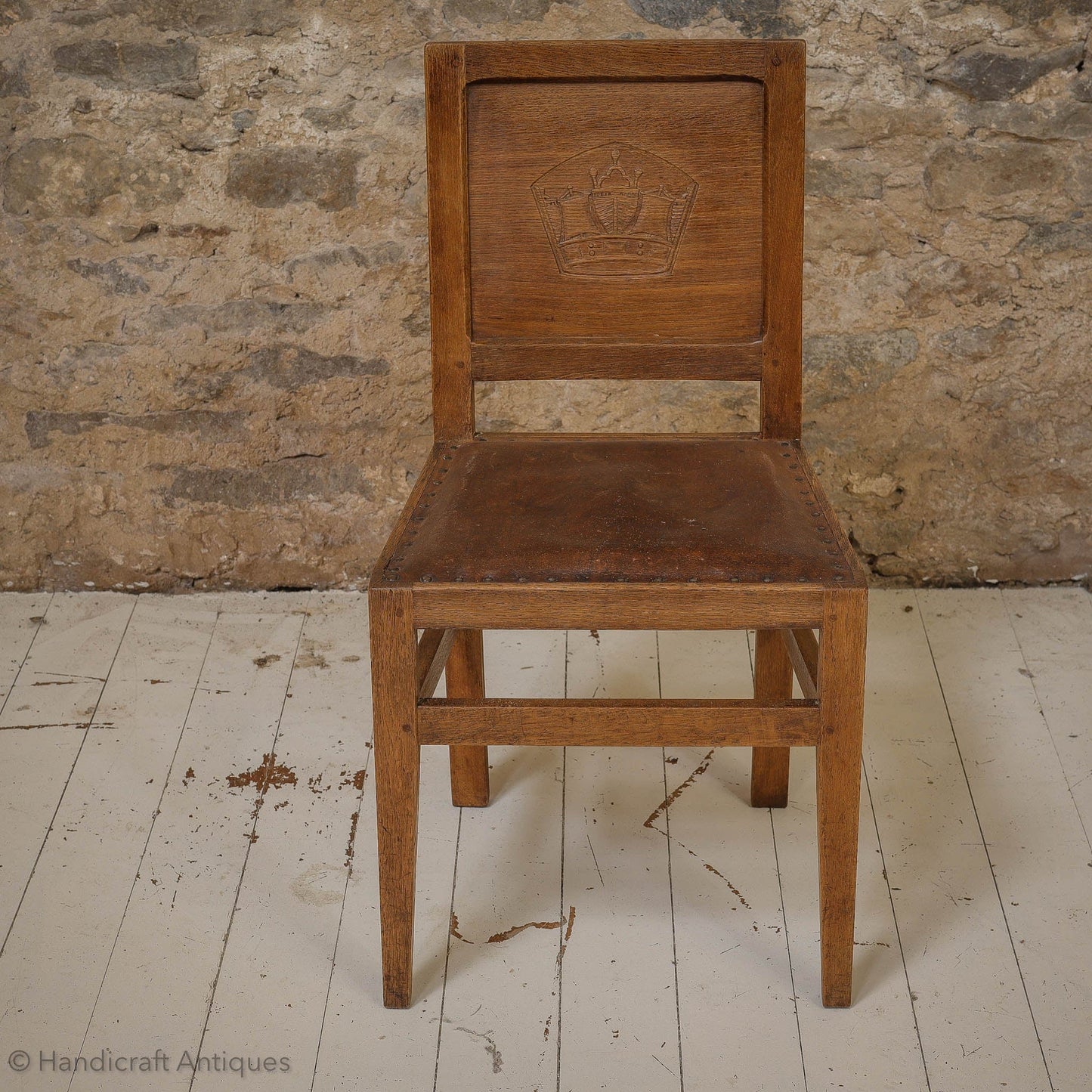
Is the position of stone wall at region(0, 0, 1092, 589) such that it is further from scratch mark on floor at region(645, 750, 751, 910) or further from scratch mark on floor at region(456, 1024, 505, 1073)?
scratch mark on floor at region(456, 1024, 505, 1073)

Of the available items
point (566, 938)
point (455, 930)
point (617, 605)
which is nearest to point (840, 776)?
point (617, 605)

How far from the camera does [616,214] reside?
5.71 feet

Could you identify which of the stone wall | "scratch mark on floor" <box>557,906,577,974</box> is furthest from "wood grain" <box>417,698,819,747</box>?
the stone wall

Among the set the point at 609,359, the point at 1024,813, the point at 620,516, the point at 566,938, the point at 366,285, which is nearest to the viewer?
the point at 620,516

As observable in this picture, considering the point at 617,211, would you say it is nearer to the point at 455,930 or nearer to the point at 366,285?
the point at 366,285

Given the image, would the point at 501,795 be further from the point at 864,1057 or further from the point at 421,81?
the point at 421,81

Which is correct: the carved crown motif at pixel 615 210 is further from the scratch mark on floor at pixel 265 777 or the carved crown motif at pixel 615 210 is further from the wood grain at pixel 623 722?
the scratch mark on floor at pixel 265 777

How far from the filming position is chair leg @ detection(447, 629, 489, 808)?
1.85 m

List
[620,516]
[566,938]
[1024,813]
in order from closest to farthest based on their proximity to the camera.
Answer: [620,516]
[566,938]
[1024,813]

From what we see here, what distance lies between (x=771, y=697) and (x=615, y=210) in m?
0.70

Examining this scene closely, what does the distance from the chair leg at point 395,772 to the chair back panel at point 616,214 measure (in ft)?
1.42

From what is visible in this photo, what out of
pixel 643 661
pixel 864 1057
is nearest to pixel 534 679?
pixel 643 661

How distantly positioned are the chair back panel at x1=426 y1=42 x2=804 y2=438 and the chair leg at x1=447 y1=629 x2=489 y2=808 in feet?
0.97

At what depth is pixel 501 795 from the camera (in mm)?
1971
